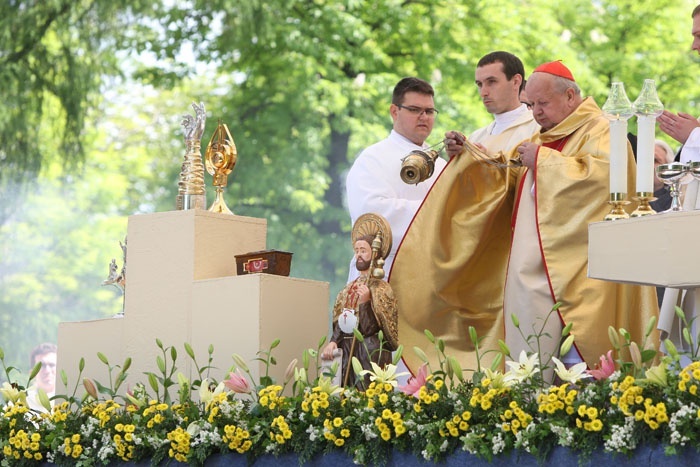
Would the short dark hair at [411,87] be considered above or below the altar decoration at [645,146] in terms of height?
above

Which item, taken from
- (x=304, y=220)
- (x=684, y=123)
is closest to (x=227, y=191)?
(x=304, y=220)

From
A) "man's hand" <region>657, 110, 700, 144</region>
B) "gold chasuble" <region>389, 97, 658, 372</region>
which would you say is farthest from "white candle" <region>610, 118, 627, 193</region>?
"gold chasuble" <region>389, 97, 658, 372</region>

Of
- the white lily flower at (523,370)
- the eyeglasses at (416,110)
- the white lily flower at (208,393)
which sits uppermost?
the eyeglasses at (416,110)

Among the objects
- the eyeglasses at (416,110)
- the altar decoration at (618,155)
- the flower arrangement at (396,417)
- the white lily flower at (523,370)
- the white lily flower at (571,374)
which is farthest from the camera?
the eyeglasses at (416,110)

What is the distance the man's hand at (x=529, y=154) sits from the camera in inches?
227

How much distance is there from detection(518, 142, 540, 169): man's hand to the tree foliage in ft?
34.2

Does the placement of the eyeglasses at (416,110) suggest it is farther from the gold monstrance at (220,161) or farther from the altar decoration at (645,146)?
the altar decoration at (645,146)

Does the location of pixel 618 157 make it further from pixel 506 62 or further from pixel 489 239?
pixel 506 62

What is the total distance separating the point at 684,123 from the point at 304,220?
12312mm

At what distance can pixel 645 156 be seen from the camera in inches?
179

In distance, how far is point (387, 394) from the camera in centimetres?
455

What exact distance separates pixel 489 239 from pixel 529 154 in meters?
0.64

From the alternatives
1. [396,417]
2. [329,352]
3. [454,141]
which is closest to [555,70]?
[454,141]

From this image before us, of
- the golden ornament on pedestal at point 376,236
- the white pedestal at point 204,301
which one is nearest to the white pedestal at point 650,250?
the golden ornament on pedestal at point 376,236
